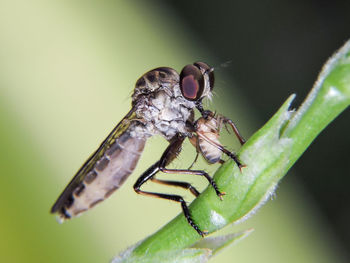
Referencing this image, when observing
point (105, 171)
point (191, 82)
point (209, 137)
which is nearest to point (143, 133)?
point (105, 171)

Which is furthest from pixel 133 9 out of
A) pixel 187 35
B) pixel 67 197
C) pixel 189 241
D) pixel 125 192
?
pixel 189 241

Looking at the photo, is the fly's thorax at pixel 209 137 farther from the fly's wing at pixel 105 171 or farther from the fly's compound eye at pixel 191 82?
the fly's wing at pixel 105 171

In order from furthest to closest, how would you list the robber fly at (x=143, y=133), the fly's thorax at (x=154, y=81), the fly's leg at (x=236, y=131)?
the fly's thorax at (x=154, y=81) < the robber fly at (x=143, y=133) < the fly's leg at (x=236, y=131)

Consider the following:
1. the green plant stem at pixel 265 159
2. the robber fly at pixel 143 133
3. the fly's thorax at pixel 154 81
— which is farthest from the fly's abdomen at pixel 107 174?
the green plant stem at pixel 265 159

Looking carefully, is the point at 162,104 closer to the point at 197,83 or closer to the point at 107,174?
the point at 197,83

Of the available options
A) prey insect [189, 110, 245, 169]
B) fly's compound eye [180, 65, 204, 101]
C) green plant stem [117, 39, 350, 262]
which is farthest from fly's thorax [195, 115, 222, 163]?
green plant stem [117, 39, 350, 262]

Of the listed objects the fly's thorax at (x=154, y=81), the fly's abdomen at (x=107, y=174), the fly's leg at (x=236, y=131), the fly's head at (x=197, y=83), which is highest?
the fly's thorax at (x=154, y=81)
